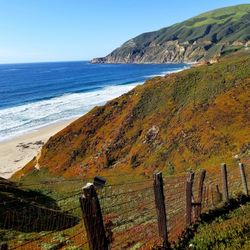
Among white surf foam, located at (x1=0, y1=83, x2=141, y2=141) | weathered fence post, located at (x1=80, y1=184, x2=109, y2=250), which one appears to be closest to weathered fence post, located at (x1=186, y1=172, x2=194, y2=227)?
weathered fence post, located at (x1=80, y1=184, x2=109, y2=250)

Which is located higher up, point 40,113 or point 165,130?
point 165,130

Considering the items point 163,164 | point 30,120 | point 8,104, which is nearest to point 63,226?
point 163,164

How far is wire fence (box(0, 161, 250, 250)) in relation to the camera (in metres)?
12.8

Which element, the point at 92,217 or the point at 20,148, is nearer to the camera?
the point at 92,217

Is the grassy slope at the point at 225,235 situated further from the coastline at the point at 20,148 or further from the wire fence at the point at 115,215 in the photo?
the coastline at the point at 20,148

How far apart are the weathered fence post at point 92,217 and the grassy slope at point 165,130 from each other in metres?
25.3

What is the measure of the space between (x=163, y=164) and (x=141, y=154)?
3624 millimetres

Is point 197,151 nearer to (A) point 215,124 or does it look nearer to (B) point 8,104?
(A) point 215,124

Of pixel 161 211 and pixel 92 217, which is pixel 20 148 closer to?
pixel 161 211

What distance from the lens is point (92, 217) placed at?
817 centimetres

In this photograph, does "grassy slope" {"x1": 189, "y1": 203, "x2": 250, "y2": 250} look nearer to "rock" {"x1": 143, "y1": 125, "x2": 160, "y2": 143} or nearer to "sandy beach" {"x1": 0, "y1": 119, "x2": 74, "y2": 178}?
"rock" {"x1": 143, "y1": 125, "x2": 160, "y2": 143}

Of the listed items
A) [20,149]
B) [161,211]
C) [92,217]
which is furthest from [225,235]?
[20,149]

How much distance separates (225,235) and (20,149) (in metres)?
54.4

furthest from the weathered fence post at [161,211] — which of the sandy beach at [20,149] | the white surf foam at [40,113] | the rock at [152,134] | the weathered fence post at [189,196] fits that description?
the white surf foam at [40,113]
